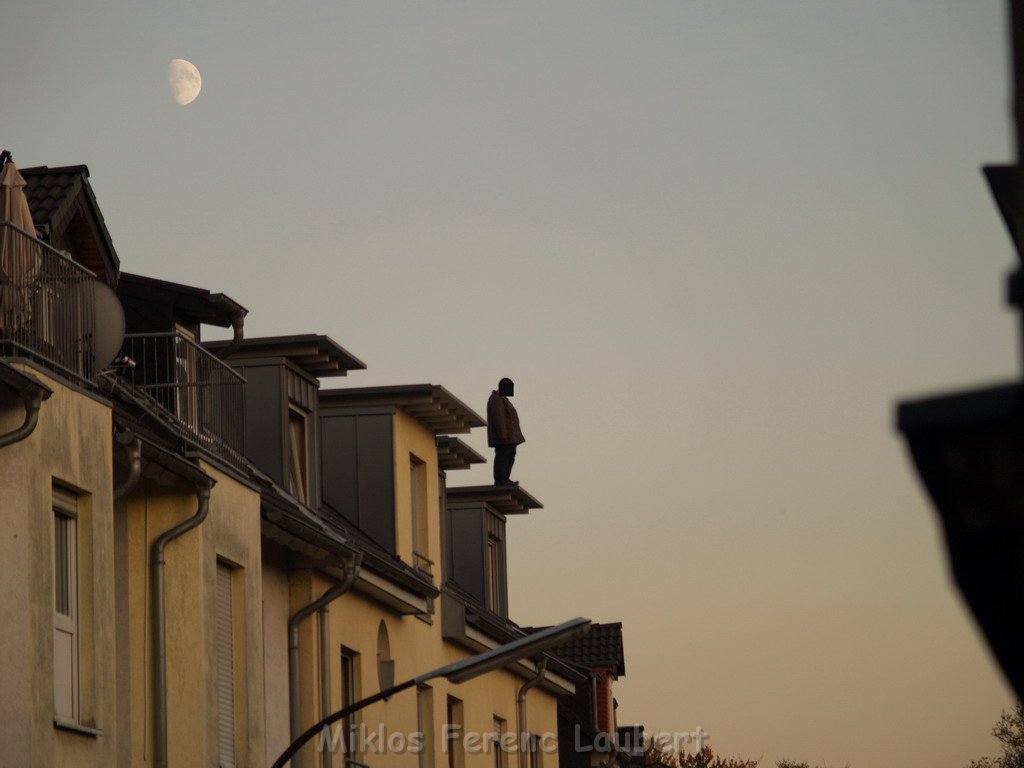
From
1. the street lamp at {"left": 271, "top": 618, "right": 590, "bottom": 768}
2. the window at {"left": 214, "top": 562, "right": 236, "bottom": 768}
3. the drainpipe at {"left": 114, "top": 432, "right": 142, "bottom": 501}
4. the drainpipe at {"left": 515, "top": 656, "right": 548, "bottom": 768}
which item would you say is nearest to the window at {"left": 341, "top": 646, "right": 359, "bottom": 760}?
the window at {"left": 214, "top": 562, "right": 236, "bottom": 768}

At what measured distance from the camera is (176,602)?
16.9 metres

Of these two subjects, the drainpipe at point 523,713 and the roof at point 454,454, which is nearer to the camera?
the roof at point 454,454

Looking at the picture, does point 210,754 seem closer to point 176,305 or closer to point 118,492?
point 118,492

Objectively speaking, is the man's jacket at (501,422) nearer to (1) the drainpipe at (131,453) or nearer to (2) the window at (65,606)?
(1) the drainpipe at (131,453)

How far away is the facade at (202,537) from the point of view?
1373 cm

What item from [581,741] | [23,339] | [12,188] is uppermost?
[12,188]

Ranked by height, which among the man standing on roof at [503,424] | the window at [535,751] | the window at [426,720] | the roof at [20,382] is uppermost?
the man standing on roof at [503,424]

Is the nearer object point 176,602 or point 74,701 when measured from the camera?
point 74,701

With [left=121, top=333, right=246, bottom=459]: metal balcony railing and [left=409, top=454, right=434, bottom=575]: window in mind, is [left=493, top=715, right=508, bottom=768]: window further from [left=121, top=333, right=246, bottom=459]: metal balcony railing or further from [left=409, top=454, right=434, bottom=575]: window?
[left=121, top=333, right=246, bottom=459]: metal balcony railing

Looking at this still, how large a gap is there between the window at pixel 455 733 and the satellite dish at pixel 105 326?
13.6m

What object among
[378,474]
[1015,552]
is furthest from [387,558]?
[1015,552]

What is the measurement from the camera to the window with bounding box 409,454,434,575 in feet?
89.6

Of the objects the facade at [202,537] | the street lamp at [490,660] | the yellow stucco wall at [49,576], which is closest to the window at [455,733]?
the facade at [202,537]

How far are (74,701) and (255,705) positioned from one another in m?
4.73
